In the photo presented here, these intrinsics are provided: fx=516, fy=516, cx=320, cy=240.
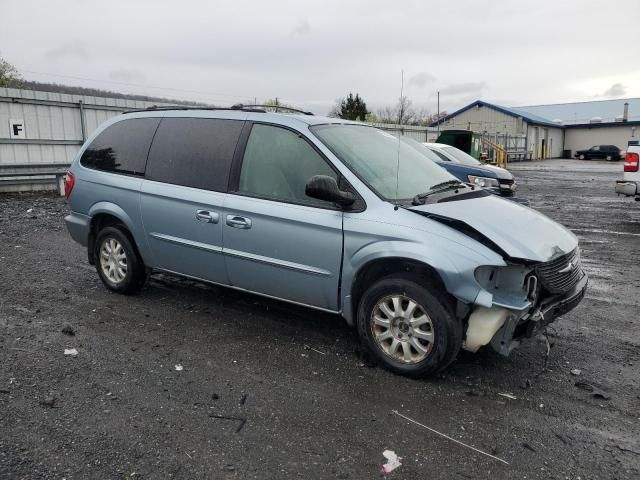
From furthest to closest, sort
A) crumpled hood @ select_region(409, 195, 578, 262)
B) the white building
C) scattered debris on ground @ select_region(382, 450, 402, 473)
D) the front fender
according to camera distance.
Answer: the white building < crumpled hood @ select_region(409, 195, 578, 262) < the front fender < scattered debris on ground @ select_region(382, 450, 402, 473)

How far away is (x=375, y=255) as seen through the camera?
371cm

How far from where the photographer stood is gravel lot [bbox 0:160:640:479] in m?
2.79

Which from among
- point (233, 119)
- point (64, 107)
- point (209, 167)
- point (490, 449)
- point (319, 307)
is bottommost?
point (490, 449)

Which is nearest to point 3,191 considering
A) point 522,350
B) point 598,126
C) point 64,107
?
point 64,107

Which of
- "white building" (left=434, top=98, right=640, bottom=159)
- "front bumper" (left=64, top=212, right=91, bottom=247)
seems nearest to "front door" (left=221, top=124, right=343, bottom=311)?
"front bumper" (left=64, top=212, right=91, bottom=247)

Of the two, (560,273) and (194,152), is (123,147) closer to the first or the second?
(194,152)

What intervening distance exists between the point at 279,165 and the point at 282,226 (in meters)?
0.56

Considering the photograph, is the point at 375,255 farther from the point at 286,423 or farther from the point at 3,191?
the point at 3,191

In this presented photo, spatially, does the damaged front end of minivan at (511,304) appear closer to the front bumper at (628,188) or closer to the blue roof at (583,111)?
the front bumper at (628,188)

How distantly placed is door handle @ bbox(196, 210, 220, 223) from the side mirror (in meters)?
1.08

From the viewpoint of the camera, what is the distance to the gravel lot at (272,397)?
9.16ft

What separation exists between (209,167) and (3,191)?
10.8 metres

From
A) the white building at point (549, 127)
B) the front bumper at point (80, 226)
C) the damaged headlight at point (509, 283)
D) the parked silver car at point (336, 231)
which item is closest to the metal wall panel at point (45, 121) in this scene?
the front bumper at point (80, 226)

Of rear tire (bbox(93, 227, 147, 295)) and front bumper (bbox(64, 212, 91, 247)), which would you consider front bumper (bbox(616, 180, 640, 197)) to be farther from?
front bumper (bbox(64, 212, 91, 247))
